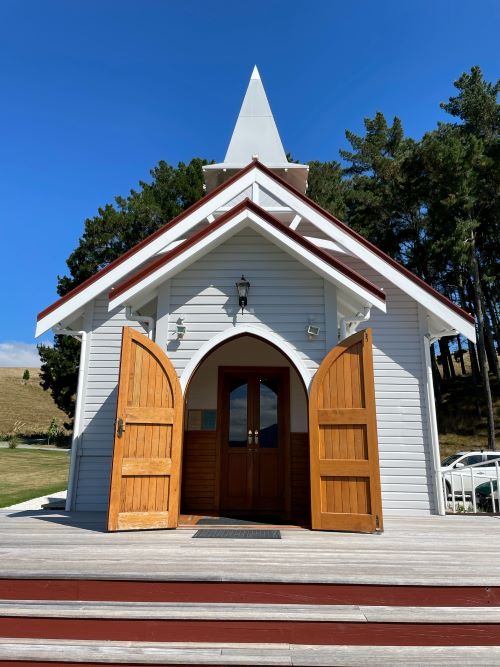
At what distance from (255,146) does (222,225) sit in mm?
6926

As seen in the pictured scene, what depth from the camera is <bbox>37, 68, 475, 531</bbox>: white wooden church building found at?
545 centimetres

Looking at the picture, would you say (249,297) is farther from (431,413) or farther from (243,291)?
(431,413)

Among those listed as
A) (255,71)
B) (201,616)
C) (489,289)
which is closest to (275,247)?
(201,616)

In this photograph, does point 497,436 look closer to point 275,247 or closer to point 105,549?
point 275,247

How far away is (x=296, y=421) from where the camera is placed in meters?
7.74

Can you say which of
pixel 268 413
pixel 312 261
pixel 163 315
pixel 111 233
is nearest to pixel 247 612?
pixel 163 315

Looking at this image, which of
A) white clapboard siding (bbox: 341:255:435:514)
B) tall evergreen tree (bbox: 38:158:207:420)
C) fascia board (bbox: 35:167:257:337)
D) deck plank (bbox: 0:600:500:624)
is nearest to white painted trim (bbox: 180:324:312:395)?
fascia board (bbox: 35:167:257:337)

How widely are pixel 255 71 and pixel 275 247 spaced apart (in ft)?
31.4

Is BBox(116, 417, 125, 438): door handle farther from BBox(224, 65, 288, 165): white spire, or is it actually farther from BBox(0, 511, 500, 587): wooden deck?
BBox(224, 65, 288, 165): white spire

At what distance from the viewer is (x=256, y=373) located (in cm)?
805

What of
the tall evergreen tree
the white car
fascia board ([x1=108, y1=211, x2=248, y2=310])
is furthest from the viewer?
the tall evergreen tree

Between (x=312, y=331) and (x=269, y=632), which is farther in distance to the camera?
(x=312, y=331)

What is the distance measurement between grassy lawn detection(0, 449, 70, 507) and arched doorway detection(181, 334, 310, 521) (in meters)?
4.85

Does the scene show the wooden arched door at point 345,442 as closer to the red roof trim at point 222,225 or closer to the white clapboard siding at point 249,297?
the white clapboard siding at point 249,297
